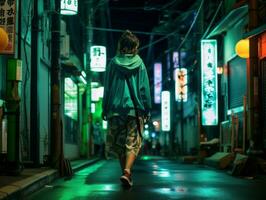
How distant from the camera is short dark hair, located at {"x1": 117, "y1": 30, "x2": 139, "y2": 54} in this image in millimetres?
8680

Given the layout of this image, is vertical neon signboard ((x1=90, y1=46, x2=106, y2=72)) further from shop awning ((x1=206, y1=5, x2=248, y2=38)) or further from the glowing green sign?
the glowing green sign

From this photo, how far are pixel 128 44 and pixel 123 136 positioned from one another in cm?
144

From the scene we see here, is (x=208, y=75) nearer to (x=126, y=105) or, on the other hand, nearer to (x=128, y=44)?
(x=128, y=44)

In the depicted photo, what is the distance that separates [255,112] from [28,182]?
19.5ft

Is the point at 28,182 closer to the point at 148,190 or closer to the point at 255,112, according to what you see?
the point at 148,190

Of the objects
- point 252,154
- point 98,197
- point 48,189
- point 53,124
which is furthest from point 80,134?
point 98,197

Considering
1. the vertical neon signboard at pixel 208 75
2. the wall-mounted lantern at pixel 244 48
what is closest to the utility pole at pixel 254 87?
the wall-mounted lantern at pixel 244 48

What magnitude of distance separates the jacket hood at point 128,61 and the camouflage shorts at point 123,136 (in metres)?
0.79

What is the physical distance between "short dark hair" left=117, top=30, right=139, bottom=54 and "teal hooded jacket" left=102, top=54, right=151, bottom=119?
0.14 metres

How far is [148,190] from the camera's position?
8.37 metres

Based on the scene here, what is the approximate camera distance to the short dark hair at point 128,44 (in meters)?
8.68

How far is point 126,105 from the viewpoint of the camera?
834 centimetres

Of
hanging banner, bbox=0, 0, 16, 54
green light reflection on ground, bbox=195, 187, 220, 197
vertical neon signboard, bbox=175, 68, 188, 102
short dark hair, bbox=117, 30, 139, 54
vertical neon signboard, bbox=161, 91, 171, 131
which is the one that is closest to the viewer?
green light reflection on ground, bbox=195, 187, 220, 197

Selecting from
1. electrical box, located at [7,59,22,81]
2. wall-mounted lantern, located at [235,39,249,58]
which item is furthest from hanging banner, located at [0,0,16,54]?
wall-mounted lantern, located at [235,39,249,58]
